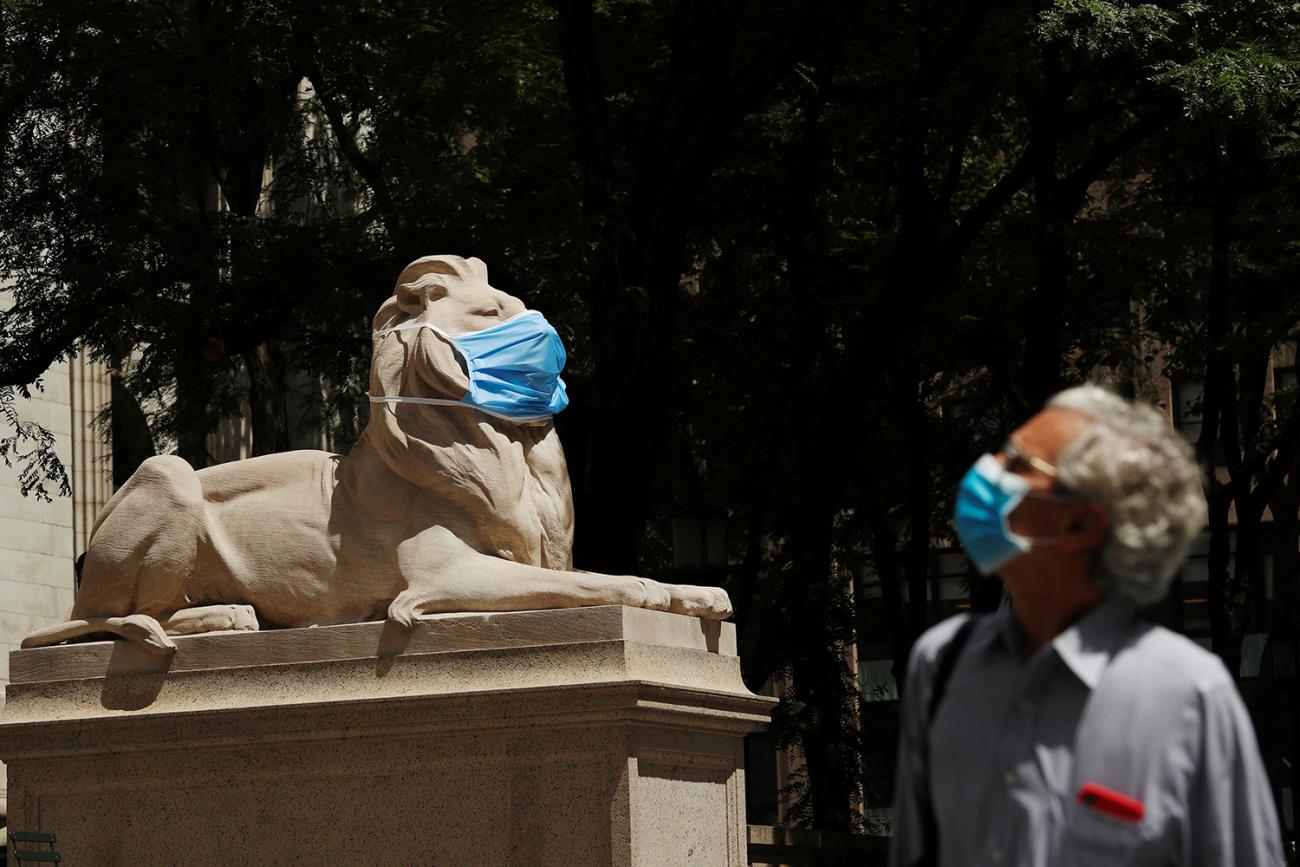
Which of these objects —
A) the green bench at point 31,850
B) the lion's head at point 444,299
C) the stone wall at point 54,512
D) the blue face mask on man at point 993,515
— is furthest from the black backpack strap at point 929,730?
the stone wall at point 54,512

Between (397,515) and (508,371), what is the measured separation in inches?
33.1

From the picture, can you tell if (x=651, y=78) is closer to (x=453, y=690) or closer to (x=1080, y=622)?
(x=453, y=690)

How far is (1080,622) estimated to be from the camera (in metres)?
4.00

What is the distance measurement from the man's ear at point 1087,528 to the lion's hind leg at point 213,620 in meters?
7.26

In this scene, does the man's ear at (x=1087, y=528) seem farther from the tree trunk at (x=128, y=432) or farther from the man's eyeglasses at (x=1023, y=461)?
the tree trunk at (x=128, y=432)

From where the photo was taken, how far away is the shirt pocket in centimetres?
384

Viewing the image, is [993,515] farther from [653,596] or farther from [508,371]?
[508,371]

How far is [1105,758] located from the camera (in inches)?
153

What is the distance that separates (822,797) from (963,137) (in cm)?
580

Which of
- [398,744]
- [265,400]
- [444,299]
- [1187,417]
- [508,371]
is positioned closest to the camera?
[398,744]

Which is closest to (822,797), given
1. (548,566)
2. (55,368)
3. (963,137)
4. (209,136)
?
(963,137)

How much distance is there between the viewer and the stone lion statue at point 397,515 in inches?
415

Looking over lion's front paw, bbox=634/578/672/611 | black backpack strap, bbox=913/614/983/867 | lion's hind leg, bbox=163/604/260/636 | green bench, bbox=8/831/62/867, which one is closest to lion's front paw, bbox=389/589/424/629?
lion's hind leg, bbox=163/604/260/636

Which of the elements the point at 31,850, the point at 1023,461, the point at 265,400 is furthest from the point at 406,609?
the point at 265,400
